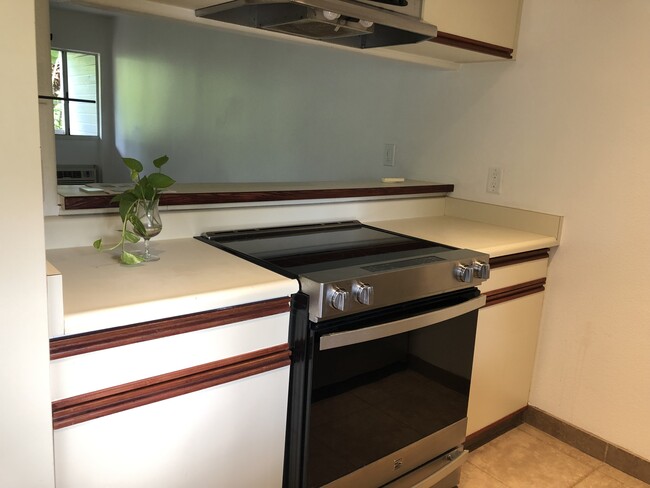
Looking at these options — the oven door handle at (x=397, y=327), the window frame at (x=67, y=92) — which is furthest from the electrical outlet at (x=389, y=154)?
the window frame at (x=67, y=92)

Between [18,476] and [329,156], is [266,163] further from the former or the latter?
[18,476]

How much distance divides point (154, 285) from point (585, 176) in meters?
1.71

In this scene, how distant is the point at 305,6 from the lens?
150cm

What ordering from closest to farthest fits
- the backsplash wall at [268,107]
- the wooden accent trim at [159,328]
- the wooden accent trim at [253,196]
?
the wooden accent trim at [159,328] → the wooden accent trim at [253,196] → the backsplash wall at [268,107]

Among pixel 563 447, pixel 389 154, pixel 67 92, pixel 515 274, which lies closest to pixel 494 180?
pixel 515 274

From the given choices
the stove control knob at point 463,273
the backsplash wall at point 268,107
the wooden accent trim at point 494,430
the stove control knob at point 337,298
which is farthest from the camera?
the backsplash wall at point 268,107

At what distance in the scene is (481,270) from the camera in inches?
69.7

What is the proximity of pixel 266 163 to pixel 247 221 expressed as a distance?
1.78m

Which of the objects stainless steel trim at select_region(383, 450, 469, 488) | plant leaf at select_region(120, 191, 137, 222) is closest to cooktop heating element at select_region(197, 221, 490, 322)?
plant leaf at select_region(120, 191, 137, 222)

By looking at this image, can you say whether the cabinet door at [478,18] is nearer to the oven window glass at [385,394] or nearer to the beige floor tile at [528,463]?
the oven window glass at [385,394]

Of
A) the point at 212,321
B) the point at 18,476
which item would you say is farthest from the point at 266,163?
the point at 18,476

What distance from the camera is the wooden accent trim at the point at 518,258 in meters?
2.00

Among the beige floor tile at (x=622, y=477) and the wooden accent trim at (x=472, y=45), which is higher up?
the wooden accent trim at (x=472, y=45)

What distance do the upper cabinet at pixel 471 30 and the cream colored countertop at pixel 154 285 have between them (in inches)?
45.4
